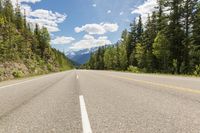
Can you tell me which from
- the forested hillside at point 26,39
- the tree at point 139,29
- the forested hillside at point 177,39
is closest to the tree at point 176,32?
the forested hillside at point 177,39

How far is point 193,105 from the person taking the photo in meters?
6.07

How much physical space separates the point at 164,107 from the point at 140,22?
5719 cm

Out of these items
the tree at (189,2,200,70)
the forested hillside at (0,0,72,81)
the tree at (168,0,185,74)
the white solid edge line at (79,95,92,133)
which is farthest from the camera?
the forested hillside at (0,0,72,81)

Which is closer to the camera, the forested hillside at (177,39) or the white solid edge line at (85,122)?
the white solid edge line at (85,122)

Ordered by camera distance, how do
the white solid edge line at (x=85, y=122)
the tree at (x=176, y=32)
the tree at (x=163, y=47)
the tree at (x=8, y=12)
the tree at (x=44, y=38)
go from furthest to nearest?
the tree at (x=44, y=38) → the tree at (x=8, y=12) → the tree at (x=163, y=47) → the tree at (x=176, y=32) → the white solid edge line at (x=85, y=122)

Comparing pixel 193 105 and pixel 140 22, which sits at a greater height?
pixel 140 22

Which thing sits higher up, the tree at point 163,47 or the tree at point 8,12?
the tree at point 8,12

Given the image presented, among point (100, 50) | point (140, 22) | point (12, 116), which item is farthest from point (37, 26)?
point (12, 116)

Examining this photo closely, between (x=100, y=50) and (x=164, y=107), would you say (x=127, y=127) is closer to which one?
(x=164, y=107)

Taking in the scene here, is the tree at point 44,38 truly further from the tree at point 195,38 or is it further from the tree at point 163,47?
the tree at point 195,38

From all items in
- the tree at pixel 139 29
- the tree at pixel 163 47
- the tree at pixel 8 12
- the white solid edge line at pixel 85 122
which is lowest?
the white solid edge line at pixel 85 122

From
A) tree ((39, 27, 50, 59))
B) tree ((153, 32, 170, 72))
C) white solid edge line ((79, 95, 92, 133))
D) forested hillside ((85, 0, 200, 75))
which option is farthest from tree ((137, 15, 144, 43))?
white solid edge line ((79, 95, 92, 133))

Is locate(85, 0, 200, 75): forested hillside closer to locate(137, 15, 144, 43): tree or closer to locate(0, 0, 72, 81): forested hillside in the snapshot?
locate(137, 15, 144, 43): tree

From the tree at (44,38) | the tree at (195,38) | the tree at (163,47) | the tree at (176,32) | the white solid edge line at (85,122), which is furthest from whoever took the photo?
the tree at (44,38)
